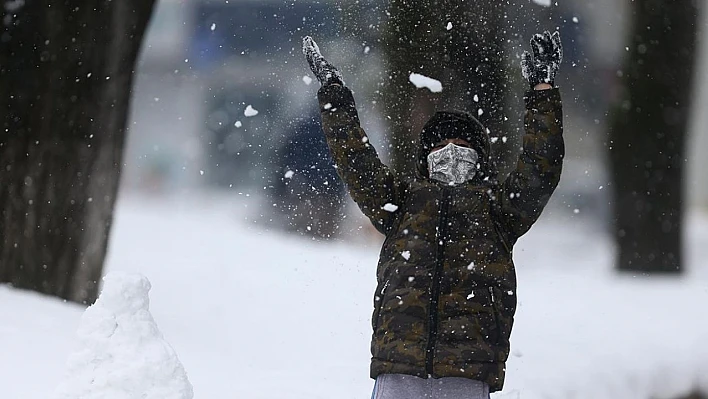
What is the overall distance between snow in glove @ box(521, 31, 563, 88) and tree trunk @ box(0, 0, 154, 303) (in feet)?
11.5

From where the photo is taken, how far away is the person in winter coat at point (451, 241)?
3029 mm

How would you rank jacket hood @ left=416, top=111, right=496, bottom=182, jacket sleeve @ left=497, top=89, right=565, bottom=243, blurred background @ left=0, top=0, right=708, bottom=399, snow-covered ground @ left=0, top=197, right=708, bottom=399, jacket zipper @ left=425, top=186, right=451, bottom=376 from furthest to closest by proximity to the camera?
blurred background @ left=0, top=0, right=708, bottom=399, snow-covered ground @ left=0, top=197, right=708, bottom=399, jacket hood @ left=416, top=111, right=496, bottom=182, jacket sleeve @ left=497, top=89, right=565, bottom=243, jacket zipper @ left=425, top=186, right=451, bottom=376

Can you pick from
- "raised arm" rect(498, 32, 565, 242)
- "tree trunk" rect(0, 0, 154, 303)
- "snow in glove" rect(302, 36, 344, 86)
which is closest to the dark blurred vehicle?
"tree trunk" rect(0, 0, 154, 303)

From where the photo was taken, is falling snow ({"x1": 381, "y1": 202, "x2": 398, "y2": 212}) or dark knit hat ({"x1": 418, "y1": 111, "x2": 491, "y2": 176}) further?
dark knit hat ({"x1": 418, "y1": 111, "x2": 491, "y2": 176})

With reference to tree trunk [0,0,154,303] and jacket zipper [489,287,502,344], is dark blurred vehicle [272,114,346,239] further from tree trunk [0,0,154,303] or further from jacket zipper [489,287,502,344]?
jacket zipper [489,287,502,344]

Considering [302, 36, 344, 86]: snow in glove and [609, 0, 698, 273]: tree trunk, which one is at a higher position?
[609, 0, 698, 273]: tree trunk

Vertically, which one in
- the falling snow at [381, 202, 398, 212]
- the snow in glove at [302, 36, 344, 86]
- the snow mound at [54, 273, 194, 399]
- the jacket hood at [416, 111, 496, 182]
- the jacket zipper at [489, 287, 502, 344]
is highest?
the snow in glove at [302, 36, 344, 86]

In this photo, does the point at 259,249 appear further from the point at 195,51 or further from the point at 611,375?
the point at 195,51

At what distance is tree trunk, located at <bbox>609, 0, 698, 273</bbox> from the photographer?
1046 centimetres

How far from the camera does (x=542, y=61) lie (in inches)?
130

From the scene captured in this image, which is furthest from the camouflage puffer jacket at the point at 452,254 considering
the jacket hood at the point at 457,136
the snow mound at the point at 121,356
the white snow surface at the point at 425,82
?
the white snow surface at the point at 425,82

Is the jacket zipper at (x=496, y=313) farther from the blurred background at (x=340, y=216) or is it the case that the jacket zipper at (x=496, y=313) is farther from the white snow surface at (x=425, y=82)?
the white snow surface at (x=425, y=82)

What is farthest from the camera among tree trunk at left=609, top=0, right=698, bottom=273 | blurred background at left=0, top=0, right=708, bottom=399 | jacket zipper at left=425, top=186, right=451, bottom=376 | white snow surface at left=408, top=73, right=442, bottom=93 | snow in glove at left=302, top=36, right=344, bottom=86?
tree trunk at left=609, top=0, right=698, bottom=273

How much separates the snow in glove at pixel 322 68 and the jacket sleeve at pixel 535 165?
69cm
